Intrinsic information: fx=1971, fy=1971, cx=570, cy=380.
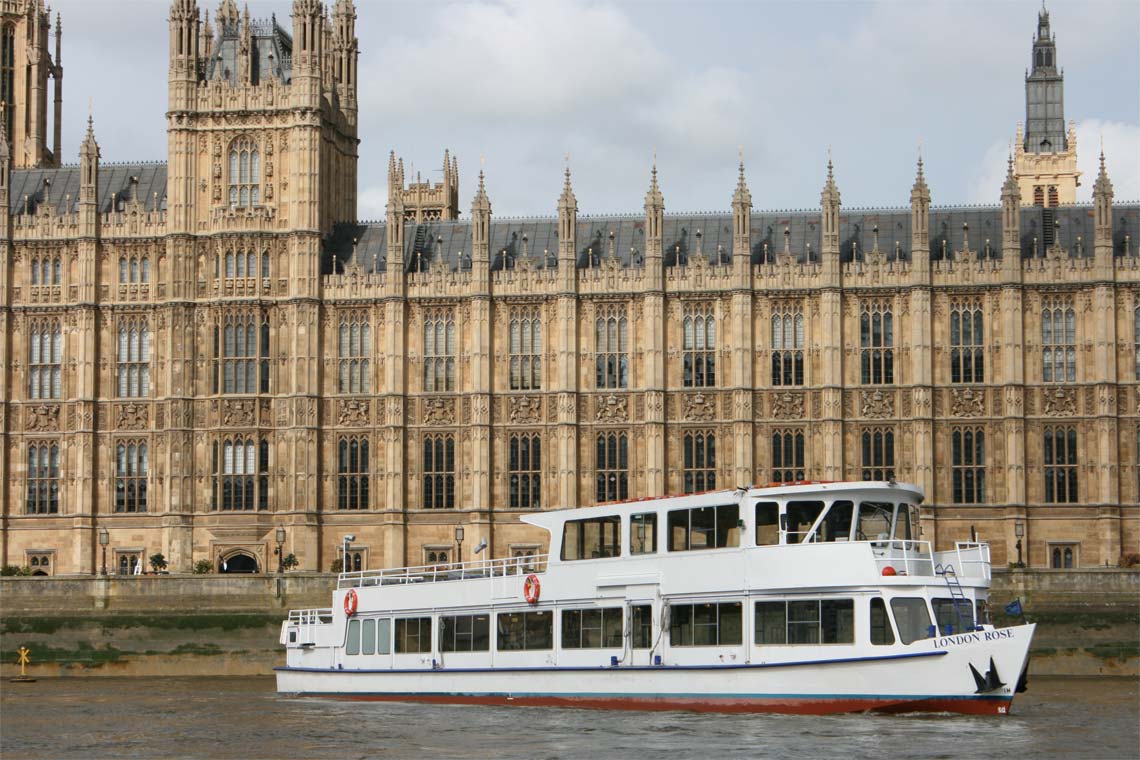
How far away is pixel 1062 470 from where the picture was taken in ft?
286

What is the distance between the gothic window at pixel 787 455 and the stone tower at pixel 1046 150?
6227 cm

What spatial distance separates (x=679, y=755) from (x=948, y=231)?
49953mm

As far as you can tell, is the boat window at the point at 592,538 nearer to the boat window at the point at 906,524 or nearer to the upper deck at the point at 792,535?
the upper deck at the point at 792,535

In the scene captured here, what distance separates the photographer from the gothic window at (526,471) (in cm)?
9081

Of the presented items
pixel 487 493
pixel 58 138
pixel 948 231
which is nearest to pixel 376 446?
pixel 487 493

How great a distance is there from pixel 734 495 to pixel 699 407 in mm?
36140

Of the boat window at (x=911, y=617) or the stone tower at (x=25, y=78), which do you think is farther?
the stone tower at (x=25, y=78)

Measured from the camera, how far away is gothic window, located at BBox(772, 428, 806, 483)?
89.1m

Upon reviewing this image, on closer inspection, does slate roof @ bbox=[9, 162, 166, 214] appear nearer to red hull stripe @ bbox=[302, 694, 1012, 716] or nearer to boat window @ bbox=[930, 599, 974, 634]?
red hull stripe @ bbox=[302, 694, 1012, 716]

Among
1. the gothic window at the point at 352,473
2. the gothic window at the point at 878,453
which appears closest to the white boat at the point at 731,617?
the gothic window at the point at 352,473

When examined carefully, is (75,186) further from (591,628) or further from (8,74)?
(591,628)

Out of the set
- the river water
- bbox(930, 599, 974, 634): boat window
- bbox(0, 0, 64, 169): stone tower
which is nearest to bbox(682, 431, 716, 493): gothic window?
the river water

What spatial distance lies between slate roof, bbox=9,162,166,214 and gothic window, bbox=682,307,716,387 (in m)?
26.1

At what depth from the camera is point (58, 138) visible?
11781 centimetres
